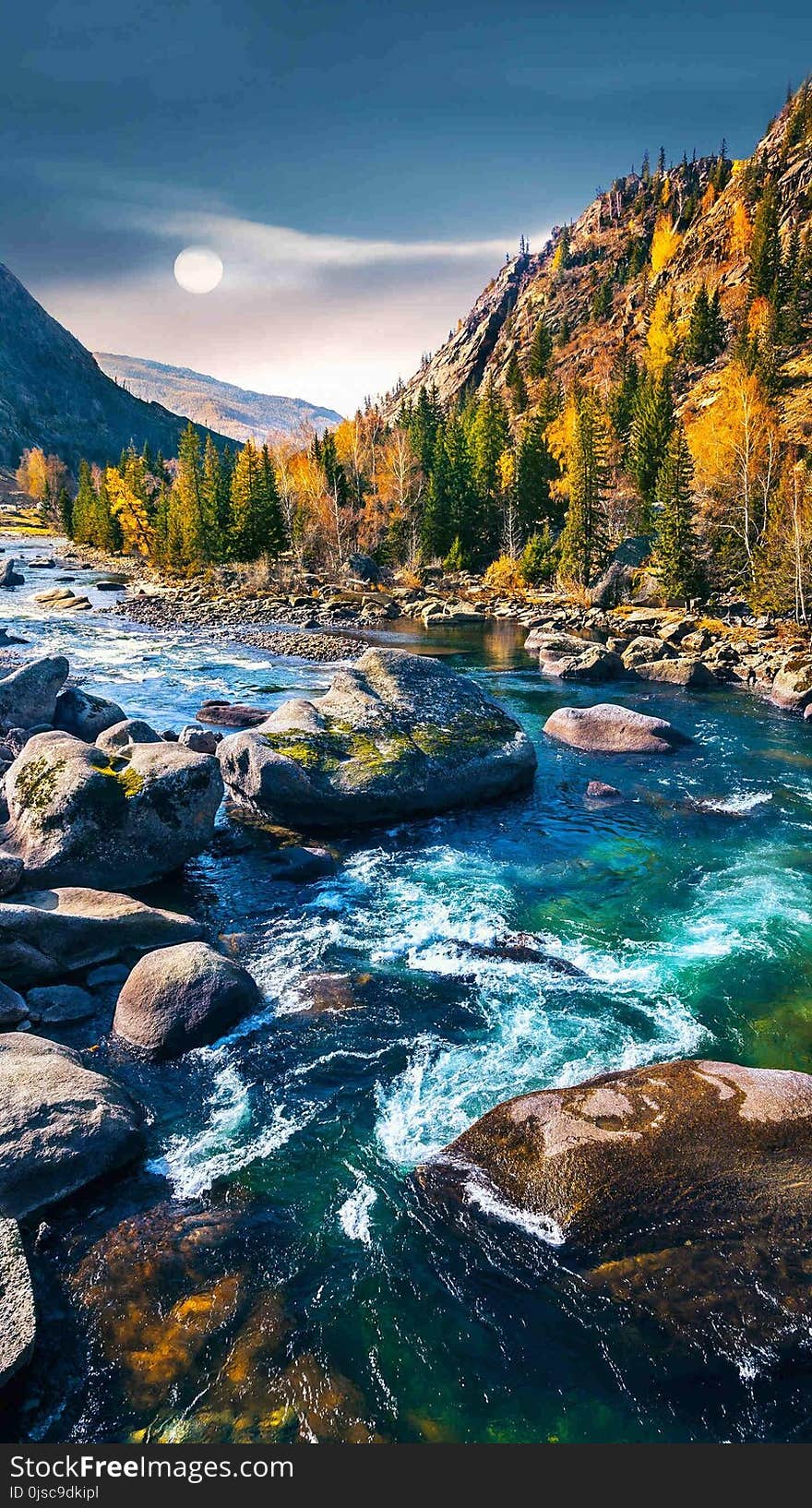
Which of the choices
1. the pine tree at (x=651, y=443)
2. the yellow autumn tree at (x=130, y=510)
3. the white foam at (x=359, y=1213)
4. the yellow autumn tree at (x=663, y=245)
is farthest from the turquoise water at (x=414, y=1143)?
the yellow autumn tree at (x=663, y=245)

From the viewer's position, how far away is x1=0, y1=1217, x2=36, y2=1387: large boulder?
17.8 feet

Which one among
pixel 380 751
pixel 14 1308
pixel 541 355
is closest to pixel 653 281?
pixel 541 355

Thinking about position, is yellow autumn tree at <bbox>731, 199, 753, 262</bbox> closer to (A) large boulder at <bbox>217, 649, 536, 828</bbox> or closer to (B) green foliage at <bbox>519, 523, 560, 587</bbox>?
(B) green foliage at <bbox>519, 523, 560, 587</bbox>

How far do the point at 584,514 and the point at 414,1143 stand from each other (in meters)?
57.5

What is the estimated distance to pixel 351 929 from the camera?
12672mm

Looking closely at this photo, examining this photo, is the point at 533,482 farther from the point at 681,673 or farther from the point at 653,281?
the point at 653,281

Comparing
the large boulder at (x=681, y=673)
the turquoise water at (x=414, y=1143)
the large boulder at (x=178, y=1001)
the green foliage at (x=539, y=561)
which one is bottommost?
the turquoise water at (x=414, y=1143)

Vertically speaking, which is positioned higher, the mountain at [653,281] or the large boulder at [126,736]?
the mountain at [653,281]

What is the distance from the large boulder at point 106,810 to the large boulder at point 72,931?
106 centimetres

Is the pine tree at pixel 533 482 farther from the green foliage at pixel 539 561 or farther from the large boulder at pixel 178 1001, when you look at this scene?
the large boulder at pixel 178 1001

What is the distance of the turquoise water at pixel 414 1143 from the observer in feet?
18.4

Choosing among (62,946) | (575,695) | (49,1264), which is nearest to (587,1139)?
(49,1264)

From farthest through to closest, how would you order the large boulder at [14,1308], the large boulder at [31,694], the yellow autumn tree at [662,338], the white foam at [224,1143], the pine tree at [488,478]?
1. the yellow autumn tree at [662,338]
2. the pine tree at [488,478]
3. the large boulder at [31,694]
4. the white foam at [224,1143]
5. the large boulder at [14,1308]

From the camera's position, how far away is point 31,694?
20.0 meters
